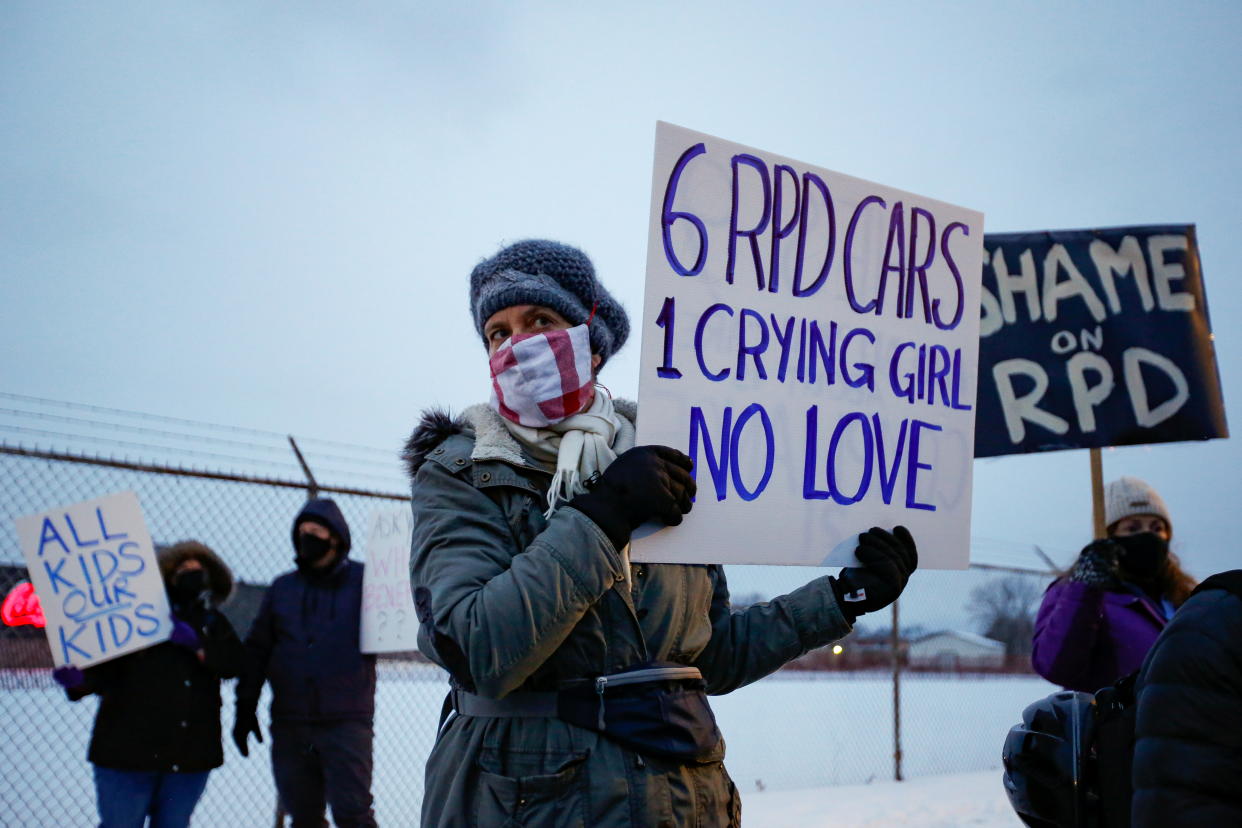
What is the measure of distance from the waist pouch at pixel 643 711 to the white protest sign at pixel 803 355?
22cm

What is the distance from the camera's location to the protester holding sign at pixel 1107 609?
3.36 m

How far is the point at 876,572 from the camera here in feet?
6.81

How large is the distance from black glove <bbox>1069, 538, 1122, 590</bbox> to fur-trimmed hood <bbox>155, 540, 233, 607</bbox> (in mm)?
3801

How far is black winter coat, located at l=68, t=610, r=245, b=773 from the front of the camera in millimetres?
4121

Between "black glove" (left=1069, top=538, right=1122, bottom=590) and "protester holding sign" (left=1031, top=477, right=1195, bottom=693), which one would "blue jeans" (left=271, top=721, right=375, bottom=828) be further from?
"black glove" (left=1069, top=538, right=1122, bottom=590)

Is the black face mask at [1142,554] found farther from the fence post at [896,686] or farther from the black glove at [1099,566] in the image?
the fence post at [896,686]

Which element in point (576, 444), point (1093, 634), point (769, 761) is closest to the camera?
point (576, 444)

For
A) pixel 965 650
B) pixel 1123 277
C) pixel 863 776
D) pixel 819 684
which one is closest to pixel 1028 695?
pixel 965 650

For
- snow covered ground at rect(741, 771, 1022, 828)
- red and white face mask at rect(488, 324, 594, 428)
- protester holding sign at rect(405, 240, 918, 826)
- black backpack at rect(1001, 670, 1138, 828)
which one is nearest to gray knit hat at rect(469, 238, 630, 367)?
protester holding sign at rect(405, 240, 918, 826)

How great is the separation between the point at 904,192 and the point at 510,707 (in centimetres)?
147

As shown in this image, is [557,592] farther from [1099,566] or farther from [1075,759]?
[1099,566]

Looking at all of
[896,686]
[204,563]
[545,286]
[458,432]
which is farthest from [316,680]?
[896,686]

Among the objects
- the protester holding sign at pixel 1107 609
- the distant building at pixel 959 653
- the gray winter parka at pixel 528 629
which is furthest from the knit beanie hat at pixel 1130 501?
the distant building at pixel 959 653

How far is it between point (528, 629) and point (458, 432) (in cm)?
52
